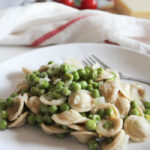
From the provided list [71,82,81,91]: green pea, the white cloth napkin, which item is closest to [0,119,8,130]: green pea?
[71,82,81,91]: green pea

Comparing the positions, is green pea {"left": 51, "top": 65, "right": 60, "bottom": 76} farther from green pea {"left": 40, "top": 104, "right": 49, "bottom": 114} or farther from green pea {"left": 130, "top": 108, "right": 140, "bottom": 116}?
green pea {"left": 130, "top": 108, "right": 140, "bottom": 116}

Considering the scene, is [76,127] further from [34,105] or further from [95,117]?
[34,105]

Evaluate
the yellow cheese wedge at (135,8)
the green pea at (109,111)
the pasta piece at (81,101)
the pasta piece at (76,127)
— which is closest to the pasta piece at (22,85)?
the pasta piece at (81,101)

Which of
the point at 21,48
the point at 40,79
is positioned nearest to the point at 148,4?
the point at 21,48

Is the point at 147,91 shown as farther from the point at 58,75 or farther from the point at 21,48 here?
the point at 21,48

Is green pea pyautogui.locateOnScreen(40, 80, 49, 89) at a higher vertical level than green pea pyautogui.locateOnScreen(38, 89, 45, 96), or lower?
higher

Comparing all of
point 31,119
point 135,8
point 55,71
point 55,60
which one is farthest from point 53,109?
point 135,8
